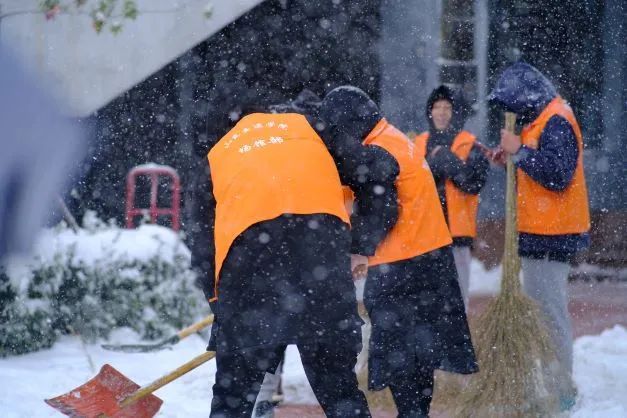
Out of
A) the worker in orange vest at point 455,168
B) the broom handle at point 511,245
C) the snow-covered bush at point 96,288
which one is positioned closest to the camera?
the broom handle at point 511,245

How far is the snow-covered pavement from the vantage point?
4902 mm

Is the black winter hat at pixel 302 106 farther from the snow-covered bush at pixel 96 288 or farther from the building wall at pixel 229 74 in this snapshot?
the building wall at pixel 229 74

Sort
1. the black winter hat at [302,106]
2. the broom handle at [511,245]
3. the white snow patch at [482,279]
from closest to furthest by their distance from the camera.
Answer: the black winter hat at [302,106] → the broom handle at [511,245] → the white snow patch at [482,279]

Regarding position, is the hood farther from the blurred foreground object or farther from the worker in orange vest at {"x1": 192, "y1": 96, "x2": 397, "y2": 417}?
the blurred foreground object

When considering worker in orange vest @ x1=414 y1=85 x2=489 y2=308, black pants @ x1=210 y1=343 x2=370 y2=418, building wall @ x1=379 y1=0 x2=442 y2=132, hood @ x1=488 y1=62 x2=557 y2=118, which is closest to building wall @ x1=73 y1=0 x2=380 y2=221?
building wall @ x1=379 y1=0 x2=442 y2=132

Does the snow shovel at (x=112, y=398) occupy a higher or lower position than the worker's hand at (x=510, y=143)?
lower

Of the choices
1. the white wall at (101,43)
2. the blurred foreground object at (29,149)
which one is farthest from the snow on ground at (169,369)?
the white wall at (101,43)

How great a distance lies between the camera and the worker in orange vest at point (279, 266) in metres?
3.22

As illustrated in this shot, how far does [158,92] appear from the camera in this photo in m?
10.9

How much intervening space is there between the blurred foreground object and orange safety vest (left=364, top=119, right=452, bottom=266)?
431 centimetres

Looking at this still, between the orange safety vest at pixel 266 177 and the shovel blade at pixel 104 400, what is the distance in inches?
42.3

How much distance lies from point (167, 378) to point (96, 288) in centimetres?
279

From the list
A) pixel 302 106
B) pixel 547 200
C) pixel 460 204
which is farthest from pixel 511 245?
pixel 302 106

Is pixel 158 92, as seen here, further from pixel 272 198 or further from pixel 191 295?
pixel 272 198
